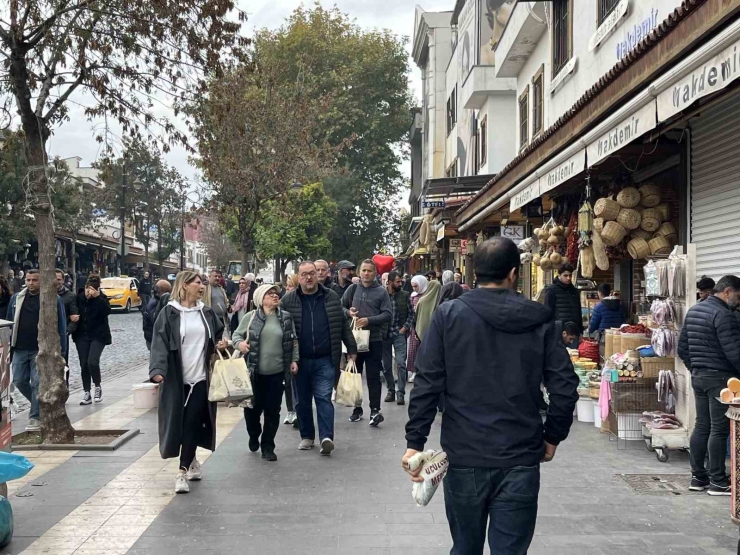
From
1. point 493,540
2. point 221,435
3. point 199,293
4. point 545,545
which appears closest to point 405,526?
point 545,545

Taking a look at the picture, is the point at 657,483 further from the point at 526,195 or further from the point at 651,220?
the point at 526,195

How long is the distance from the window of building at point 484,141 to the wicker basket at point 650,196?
1423 centimetres

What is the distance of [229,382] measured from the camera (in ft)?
22.4

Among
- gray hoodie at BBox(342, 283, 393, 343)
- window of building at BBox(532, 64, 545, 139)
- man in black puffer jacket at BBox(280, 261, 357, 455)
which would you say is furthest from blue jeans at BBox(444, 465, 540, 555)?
window of building at BBox(532, 64, 545, 139)

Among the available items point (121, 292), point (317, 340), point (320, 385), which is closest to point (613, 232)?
point (317, 340)

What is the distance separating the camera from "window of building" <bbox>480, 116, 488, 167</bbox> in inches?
943

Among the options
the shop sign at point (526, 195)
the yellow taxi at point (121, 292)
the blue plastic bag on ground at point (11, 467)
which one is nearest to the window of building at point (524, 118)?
the shop sign at point (526, 195)

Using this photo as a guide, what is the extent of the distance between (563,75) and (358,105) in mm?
31465

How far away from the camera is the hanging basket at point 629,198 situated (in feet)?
31.6

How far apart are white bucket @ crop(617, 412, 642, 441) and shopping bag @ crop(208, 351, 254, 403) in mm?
3840

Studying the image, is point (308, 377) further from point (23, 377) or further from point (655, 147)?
point (655, 147)

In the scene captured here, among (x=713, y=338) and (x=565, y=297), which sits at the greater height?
(x=565, y=297)

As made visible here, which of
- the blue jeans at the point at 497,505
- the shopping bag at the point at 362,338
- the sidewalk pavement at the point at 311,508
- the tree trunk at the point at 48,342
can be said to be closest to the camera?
the blue jeans at the point at 497,505

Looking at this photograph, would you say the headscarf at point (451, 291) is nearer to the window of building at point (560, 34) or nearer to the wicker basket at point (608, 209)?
the wicker basket at point (608, 209)
